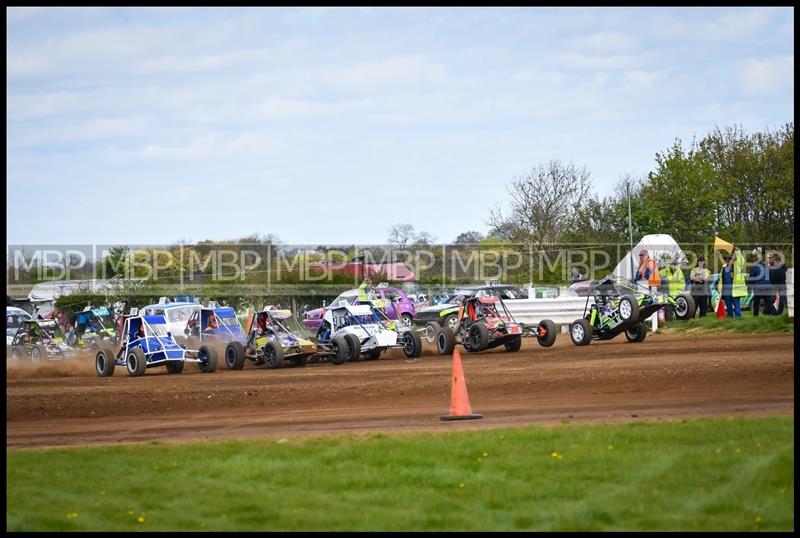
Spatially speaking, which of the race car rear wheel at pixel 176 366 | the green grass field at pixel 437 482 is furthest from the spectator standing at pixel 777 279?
the green grass field at pixel 437 482

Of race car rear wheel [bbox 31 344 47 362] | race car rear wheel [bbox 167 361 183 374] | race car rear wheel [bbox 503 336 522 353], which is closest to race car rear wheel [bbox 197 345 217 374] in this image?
race car rear wheel [bbox 167 361 183 374]

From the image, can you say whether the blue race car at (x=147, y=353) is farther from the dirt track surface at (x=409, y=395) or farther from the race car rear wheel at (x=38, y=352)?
the race car rear wheel at (x=38, y=352)

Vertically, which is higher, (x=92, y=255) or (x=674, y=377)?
(x=92, y=255)

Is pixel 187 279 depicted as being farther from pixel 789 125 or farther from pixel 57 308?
pixel 789 125

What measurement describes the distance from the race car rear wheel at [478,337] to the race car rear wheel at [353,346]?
2.45 m

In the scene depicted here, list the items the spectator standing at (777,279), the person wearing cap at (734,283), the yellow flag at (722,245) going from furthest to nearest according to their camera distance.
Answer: the yellow flag at (722,245) < the person wearing cap at (734,283) < the spectator standing at (777,279)

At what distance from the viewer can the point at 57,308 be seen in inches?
1617

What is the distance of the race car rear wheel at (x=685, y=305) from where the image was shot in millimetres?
27922

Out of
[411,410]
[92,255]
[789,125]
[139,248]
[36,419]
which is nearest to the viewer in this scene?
[411,410]

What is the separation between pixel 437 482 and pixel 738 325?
18.2 meters

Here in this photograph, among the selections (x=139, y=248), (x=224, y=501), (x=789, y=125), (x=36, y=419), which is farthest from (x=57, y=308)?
(x=789, y=125)

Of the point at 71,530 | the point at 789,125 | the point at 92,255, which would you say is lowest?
the point at 71,530

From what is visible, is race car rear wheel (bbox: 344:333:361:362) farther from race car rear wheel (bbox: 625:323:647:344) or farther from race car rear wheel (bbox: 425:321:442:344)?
race car rear wheel (bbox: 625:323:647:344)

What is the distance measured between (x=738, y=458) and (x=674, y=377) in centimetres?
671
